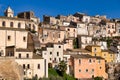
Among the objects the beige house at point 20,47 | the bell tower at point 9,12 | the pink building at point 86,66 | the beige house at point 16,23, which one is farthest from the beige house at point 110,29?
the beige house at point 20,47

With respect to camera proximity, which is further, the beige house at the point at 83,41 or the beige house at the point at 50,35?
the beige house at the point at 83,41

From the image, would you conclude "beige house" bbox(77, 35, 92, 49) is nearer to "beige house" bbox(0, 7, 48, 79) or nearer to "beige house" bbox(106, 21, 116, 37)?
"beige house" bbox(0, 7, 48, 79)

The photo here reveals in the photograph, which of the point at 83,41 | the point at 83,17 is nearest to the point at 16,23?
the point at 83,41

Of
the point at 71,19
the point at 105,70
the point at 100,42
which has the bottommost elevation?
the point at 105,70

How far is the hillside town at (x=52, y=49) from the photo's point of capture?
6241 cm

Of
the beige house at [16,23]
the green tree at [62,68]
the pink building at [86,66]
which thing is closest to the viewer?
the green tree at [62,68]

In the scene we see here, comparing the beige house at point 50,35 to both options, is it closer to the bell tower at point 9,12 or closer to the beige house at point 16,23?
the beige house at point 16,23

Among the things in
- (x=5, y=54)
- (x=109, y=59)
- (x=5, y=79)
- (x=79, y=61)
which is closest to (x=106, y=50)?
(x=109, y=59)

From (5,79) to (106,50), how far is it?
3395 cm

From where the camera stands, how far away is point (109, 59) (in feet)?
275

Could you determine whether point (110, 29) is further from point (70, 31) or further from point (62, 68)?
point (62, 68)

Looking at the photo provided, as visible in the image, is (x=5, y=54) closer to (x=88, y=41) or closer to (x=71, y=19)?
(x=88, y=41)

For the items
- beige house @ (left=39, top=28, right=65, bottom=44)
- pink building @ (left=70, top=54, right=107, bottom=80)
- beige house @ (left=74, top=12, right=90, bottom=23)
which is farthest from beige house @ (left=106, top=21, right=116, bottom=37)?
pink building @ (left=70, top=54, right=107, bottom=80)

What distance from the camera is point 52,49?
69.9 metres
